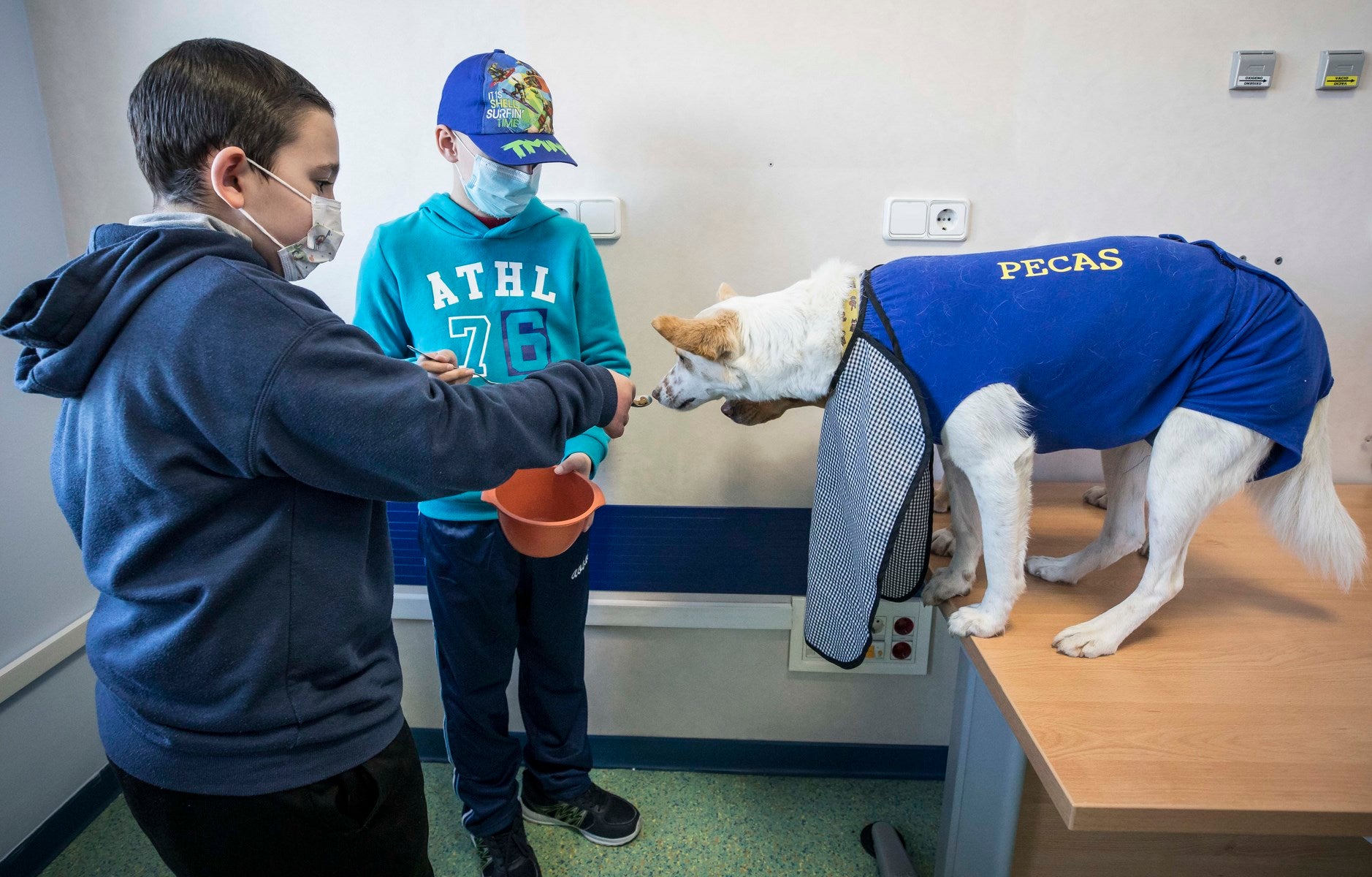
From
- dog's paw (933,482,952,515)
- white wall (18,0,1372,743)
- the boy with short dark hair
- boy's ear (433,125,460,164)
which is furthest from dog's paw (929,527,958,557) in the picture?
boy's ear (433,125,460,164)

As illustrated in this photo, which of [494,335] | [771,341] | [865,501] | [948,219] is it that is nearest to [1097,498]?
[948,219]

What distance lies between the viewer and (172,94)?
742 millimetres

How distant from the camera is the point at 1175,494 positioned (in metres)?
1.07

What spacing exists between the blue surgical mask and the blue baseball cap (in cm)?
3

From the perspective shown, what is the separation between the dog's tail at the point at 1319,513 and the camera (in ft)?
3.66

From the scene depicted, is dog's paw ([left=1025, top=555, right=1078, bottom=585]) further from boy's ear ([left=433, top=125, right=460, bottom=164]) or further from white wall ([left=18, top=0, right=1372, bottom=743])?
boy's ear ([left=433, top=125, right=460, bottom=164])

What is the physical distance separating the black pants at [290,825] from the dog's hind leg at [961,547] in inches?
35.3

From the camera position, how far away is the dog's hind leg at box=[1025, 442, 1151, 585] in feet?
4.17

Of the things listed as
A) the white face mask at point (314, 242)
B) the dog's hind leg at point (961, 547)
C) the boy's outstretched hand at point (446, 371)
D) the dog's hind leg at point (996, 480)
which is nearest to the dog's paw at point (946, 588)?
the dog's hind leg at point (961, 547)

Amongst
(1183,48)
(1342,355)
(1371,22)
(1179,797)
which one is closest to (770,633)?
(1179,797)

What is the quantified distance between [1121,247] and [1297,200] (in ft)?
2.83

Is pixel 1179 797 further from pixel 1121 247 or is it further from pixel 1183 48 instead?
pixel 1183 48

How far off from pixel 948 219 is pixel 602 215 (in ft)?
2.49

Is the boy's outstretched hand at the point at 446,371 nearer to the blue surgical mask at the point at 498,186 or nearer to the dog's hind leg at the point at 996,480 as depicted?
the blue surgical mask at the point at 498,186
